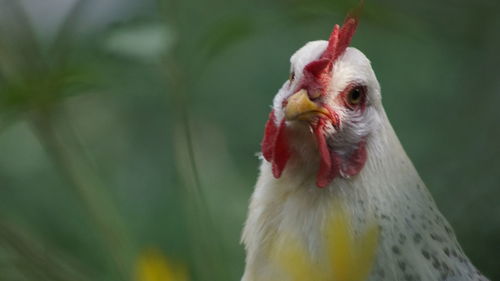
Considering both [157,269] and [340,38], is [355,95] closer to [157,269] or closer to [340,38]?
[340,38]

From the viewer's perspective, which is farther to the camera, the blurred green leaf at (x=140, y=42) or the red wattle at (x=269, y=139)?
the red wattle at (x=269, y=139)

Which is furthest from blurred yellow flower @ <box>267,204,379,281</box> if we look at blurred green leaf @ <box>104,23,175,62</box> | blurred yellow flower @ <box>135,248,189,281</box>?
blurred green leaf @ <box>104,23,175,62</box>

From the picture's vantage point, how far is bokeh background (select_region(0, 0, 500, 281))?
1977mm

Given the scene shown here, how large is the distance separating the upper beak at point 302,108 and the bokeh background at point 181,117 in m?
0.15

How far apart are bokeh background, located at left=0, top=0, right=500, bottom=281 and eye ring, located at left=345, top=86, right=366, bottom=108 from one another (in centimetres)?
13

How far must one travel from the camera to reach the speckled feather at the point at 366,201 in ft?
6.51

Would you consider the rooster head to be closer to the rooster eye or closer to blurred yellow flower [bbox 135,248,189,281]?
the rooster eye

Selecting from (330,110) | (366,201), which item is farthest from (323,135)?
(366,201)

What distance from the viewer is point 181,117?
7.34 feet

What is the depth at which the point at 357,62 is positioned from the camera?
203cm

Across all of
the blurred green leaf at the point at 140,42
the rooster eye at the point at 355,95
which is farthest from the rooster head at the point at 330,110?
the blurred green leaf at the point at 140,42

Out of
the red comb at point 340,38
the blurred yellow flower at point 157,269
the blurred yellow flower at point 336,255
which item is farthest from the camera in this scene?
the red comb at point 340,38

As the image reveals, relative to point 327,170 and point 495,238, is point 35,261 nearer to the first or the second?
point 327,170

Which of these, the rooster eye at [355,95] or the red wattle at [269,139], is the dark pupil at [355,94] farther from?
the red wattle at [269,139]
